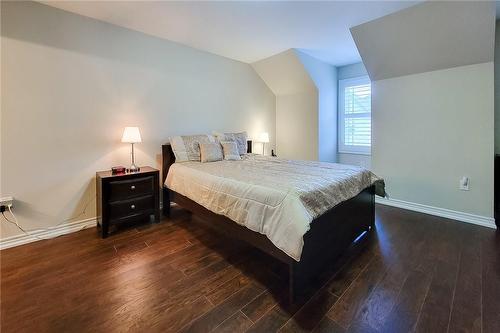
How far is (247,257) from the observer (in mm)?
2135

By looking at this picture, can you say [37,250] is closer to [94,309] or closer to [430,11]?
[94,309]

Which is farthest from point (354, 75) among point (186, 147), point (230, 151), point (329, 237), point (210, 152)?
point (329, 237)

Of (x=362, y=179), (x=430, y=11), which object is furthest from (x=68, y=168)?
(x=430, y=11)

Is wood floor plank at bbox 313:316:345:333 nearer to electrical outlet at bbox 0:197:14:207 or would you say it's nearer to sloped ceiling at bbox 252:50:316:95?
electrical outlet at bbox 0:197:14:207

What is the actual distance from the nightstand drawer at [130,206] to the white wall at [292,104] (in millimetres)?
3013

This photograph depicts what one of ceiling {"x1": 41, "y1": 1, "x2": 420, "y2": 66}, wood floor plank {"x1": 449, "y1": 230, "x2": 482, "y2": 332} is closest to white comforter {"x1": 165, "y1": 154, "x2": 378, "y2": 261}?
wood floor plank {"x1": 449, "y1": 230, "x2": 482, "y2": 332}

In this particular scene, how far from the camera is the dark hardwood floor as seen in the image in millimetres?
1389

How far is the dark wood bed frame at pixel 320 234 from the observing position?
1.60 metres

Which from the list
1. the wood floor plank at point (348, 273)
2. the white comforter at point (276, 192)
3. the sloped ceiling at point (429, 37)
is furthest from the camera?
the sloped ceiling at point (429, 37)

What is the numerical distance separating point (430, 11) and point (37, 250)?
186 inches

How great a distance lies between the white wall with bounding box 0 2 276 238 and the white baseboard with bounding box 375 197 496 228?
3.33 meters

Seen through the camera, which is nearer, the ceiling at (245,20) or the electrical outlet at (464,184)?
the ceiling at (245,20)

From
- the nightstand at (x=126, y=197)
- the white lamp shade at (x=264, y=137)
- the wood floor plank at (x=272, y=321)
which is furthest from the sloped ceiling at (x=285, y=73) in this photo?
the wood floor plank at (x=272, y=321)

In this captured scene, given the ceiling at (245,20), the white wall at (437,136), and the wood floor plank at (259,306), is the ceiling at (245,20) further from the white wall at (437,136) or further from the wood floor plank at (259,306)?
the wood floor plank at (259,306)
